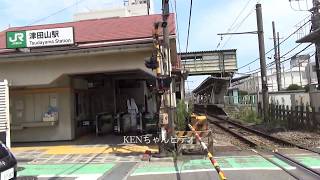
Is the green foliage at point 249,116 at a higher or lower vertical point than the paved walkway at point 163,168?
higher

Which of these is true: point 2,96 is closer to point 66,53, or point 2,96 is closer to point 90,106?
point 66,53

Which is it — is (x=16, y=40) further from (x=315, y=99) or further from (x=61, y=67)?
A: (x=315, y=99)

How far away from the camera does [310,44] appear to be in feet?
110

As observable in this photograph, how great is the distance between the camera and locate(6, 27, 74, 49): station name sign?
61.9 feet

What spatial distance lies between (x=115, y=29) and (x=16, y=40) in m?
5.41

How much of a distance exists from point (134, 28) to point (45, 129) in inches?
235

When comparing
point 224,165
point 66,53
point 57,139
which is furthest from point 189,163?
→ point 57,139

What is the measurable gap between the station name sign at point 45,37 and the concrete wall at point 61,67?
0.73 m

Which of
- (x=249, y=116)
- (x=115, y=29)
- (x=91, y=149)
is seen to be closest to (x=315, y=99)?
(x=249, y=116)

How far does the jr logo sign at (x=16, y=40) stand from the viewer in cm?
1900

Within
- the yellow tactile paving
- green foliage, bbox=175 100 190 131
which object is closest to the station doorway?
green foliage, bbox=175 100 190 131

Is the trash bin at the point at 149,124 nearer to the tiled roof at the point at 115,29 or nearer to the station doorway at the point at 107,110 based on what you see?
the station doorway at the point at 107,110

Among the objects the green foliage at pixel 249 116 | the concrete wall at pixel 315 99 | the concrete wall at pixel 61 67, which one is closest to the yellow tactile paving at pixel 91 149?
the concrete wall at pixel 61 67

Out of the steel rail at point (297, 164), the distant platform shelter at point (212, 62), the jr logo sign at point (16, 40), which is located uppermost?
the distant platform shelter at point (212, 62)
